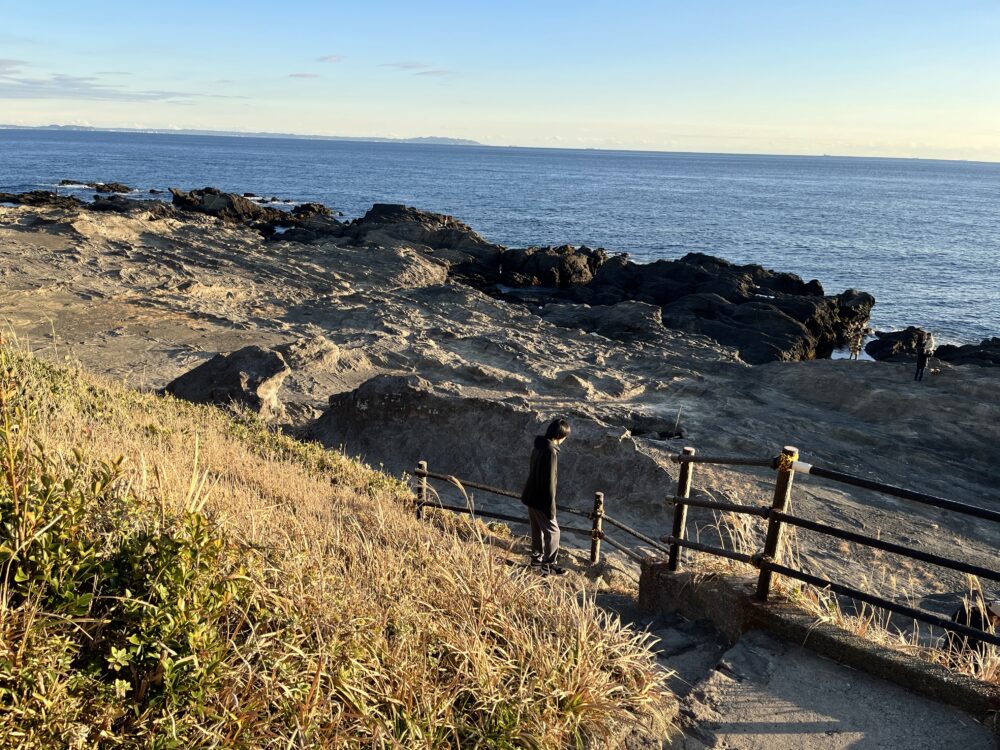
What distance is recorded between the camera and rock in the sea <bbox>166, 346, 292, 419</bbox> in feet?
46.0

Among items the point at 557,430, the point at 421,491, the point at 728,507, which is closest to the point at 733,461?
Answer: the point at 728,507

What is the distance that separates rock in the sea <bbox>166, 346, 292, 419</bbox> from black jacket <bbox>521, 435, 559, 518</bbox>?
820cm

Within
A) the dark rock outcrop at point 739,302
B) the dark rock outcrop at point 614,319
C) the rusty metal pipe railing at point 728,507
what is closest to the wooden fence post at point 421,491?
the rusty metal pipe railing at point 728,507

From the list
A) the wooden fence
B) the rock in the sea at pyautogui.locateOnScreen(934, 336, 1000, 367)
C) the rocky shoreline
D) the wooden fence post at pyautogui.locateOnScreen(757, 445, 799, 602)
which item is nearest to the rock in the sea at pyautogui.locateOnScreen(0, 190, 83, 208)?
the rocky shoreline

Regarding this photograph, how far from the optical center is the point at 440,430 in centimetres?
1328

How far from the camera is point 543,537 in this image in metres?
7.28

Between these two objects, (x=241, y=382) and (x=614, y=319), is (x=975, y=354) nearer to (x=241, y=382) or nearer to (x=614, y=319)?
(x=614, y=319)

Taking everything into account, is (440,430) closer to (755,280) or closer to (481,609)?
(481,609)

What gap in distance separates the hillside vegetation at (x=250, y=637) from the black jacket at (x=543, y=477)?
2340 millimetres

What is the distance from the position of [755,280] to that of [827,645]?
34.6 meters

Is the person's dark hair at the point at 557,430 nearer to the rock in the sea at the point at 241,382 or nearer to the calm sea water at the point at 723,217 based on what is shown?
the rock in the sea at the point at 241,382

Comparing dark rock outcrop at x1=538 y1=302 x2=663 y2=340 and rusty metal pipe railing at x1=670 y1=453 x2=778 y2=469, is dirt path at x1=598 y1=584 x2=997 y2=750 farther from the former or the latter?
dark rock outcrop at x1=538 y1=302 x2=663 y2=340

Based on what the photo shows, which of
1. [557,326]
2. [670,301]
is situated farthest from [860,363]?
[670,301]

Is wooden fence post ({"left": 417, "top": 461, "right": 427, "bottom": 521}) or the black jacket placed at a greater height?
the black jacket
